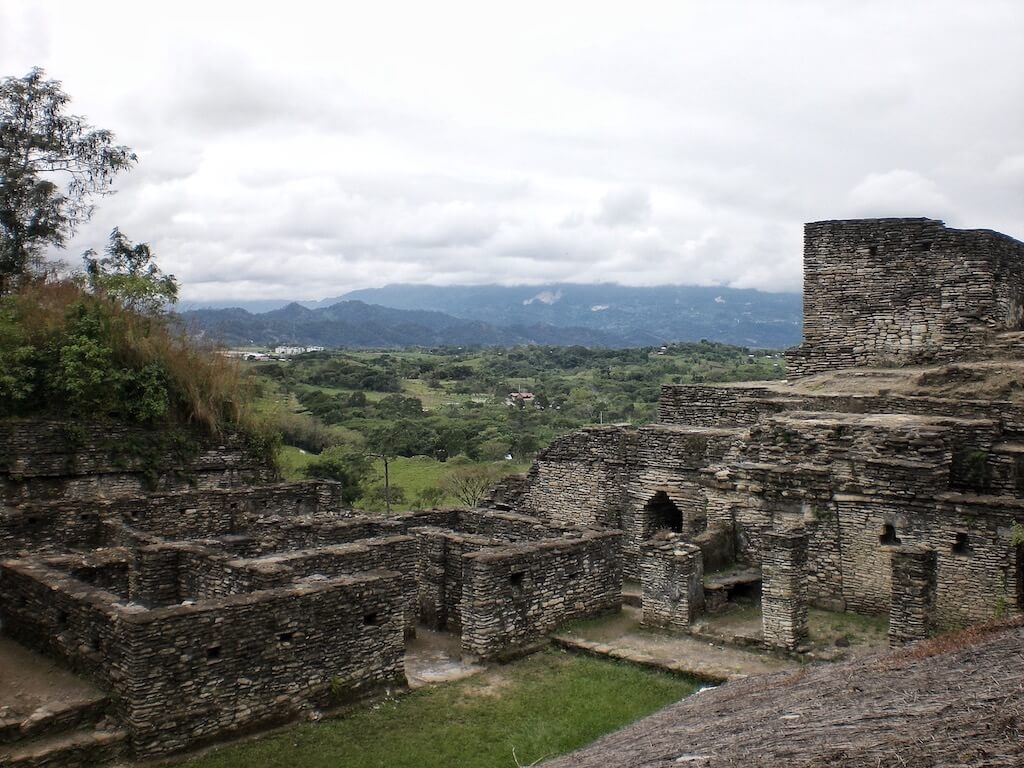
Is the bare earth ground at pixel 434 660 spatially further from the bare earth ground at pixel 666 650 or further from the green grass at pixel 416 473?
the green grass at pixel 416 473

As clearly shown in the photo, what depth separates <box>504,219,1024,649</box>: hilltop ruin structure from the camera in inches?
525

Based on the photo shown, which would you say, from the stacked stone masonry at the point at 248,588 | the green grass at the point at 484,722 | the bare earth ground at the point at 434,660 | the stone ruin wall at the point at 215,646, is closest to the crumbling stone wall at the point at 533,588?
the stacked stone masonry at the point at 248,588

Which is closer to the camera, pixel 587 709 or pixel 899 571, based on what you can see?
pixel 587 709

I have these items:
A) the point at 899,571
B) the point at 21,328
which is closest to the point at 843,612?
the point at 899,571

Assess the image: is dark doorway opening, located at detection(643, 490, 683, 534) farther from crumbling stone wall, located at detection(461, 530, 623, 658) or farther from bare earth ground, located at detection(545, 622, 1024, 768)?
bare earth ground, located at detection(545, 622, 1024, 768)

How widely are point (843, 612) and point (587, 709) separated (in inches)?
235

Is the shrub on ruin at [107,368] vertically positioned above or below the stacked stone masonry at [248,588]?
above

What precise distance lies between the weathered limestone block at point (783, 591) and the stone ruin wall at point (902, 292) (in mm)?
9525

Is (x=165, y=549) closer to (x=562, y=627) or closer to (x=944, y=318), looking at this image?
(x=562, y=627)

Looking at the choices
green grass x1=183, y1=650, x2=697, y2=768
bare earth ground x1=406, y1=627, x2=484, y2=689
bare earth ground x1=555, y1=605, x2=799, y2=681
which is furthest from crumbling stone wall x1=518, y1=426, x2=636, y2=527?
green grass x1=183, y1=650, x2=697, y2=768

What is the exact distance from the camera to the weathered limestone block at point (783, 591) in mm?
12969

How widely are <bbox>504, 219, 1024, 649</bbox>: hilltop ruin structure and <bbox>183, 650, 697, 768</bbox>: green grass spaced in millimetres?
2267

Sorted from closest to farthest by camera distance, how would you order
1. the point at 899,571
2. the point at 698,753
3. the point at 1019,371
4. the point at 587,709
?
the point at 698,753, the point at 587,709, the point at 899,571, the point at 1019,371

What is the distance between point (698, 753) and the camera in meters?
5.92
